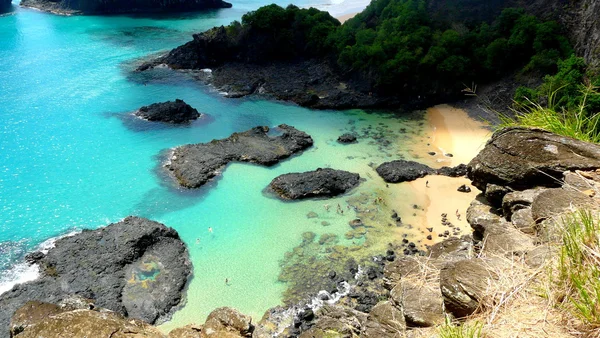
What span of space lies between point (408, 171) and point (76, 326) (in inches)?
689

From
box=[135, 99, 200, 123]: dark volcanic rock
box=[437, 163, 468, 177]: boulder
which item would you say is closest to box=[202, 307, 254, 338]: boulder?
box=[437, 163, 468, 177]: boulder

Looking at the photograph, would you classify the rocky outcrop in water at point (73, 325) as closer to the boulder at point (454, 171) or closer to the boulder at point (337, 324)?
the boulder at point (337, 324)

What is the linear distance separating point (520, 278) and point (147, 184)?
65.4ft

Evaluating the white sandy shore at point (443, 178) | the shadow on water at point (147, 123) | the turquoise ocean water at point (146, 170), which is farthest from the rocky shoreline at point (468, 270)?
the shadow on water at point (147, 123)

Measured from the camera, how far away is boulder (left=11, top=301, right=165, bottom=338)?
314 inches

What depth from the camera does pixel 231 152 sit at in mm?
24656

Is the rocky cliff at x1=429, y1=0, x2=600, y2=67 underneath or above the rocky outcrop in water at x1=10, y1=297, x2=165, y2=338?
above

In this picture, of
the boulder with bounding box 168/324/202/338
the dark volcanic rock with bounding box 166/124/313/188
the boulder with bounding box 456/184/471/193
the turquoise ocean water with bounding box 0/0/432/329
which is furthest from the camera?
the dark volcanic rock with bounding box 166/124/313/188

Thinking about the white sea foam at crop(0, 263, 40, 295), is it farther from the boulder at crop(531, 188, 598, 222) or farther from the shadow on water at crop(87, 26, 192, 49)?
the shadow on water at crop(87, 26, 192, 49)

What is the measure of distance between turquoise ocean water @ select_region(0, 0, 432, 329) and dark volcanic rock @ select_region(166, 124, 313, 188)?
0.60 meters

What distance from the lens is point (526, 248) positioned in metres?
6.76

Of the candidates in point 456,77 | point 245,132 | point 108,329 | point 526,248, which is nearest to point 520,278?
point 526,248

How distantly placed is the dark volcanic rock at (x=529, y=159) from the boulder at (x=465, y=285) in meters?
4.06

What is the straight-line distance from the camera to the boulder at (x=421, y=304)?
6180 mm
